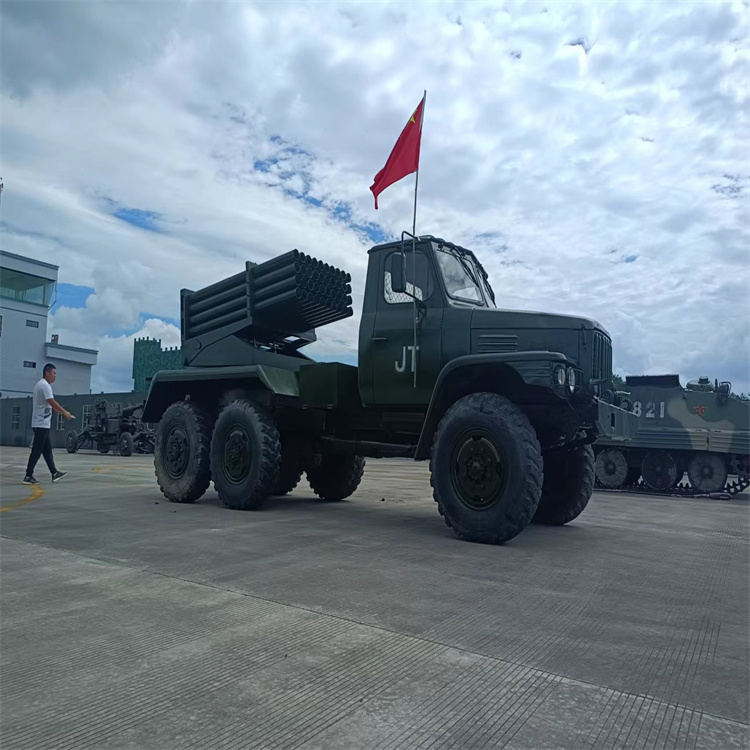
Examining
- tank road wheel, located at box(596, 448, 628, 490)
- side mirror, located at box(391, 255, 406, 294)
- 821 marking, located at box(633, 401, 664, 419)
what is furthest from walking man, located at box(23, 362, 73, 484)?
821 marking, located at box(633, 401, 664, 419)

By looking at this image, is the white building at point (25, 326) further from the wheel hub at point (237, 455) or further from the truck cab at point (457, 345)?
the truck cab at point (457, 345)

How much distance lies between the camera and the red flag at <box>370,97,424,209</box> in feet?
25.1

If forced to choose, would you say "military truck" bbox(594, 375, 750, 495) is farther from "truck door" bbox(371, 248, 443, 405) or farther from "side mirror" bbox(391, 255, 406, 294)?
"side mirror" bbox(391, 255, 406, 294)

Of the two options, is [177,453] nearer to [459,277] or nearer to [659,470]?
[459,277]

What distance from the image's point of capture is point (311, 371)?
7754 millimetres

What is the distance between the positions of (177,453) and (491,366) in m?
4.71

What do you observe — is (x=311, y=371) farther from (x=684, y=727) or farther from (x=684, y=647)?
(x=684, y=727)

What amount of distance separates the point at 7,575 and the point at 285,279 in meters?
4.68

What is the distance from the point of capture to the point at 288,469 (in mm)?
9195

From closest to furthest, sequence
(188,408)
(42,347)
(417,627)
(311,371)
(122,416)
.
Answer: (417,627) → (311,371) → (188,408) → (122,416) → (42,347)

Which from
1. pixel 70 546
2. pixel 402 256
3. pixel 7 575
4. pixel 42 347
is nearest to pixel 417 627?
pixel 7 575

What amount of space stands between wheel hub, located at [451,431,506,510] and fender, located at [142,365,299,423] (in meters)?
2.58

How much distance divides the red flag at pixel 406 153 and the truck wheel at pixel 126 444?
62.6ft

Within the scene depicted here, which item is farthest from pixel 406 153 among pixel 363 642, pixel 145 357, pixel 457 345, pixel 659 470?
pixel 145 357
